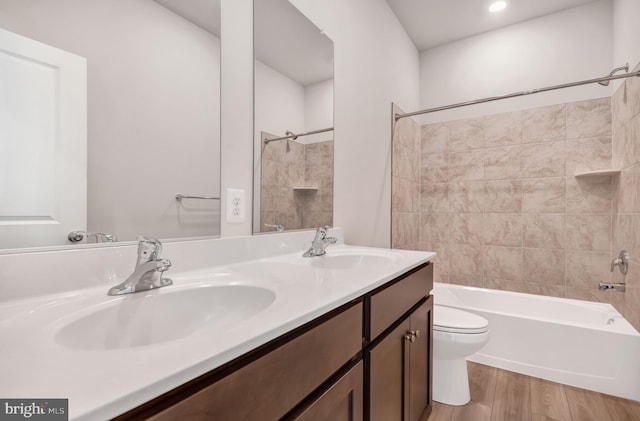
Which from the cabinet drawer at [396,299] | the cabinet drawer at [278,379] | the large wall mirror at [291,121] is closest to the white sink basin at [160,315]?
the cabinet drawer at [278,379]

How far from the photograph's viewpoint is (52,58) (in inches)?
26.4

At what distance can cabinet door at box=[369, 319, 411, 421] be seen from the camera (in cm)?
84

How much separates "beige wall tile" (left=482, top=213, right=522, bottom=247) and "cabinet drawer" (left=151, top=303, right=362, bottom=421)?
7.87 feet

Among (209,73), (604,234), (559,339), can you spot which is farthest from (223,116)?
(604,234)

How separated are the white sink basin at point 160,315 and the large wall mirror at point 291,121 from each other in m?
0.44

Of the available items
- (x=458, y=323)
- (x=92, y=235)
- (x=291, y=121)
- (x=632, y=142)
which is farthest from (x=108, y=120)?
(x=632, y=142)

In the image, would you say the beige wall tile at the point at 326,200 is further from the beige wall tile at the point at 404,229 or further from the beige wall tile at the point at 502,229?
the beige wall tile at the point at 502,229

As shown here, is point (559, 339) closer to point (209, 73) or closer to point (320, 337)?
point (320, 337)

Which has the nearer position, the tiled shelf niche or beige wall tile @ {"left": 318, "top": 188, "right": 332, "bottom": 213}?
beige wall tile @ {"left": 318, "top": 188, "right": 332, "bottom": 213}

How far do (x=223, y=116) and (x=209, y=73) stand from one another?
5.6 inches

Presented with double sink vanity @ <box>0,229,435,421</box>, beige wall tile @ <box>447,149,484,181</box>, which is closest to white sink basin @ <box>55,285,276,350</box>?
double sink vanity @ <box>0,229,435,421</box>

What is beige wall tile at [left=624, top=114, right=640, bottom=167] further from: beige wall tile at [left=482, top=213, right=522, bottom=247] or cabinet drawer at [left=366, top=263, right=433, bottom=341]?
cabinet drawer at [left=366, top=263, right=433, bottom=341]

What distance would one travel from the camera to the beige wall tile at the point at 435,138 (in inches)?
114

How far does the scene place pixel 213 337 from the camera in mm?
437
